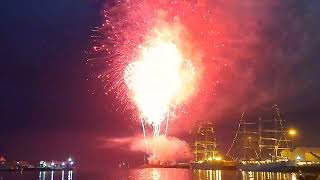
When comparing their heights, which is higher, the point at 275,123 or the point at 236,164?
the point at 275,123

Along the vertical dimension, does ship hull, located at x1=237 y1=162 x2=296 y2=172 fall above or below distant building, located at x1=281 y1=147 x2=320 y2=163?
below

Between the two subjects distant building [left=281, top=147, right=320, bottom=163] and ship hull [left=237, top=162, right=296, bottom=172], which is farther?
distant building [left=281, top=147, right=320, bottom=163]

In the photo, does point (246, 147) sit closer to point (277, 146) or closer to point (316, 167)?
point (277, 146)

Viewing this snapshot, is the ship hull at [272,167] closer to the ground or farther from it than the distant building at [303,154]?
closer to the ground

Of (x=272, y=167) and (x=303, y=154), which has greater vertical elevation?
(x=303, y=154)

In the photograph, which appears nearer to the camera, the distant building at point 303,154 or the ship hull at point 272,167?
the ship hull at point 272,167

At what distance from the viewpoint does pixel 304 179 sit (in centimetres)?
7738

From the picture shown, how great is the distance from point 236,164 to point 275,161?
42926 mm

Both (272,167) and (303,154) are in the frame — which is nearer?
(272,167)

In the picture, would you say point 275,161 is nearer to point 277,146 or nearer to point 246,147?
point 277,146

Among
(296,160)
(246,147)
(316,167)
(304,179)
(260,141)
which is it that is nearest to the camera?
(304,179)

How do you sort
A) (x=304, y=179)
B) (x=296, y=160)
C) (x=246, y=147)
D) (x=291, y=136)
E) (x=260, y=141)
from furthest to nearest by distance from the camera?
1. (x=246, y=147)
2. (x=260, y=141)
3. (x=291, y=136)
4. (x=296, y=160)
5. (x=304, y=179)

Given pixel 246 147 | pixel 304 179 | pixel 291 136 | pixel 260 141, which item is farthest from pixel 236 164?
pixel 304 179

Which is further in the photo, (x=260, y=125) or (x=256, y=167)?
(x=260, y=125)
